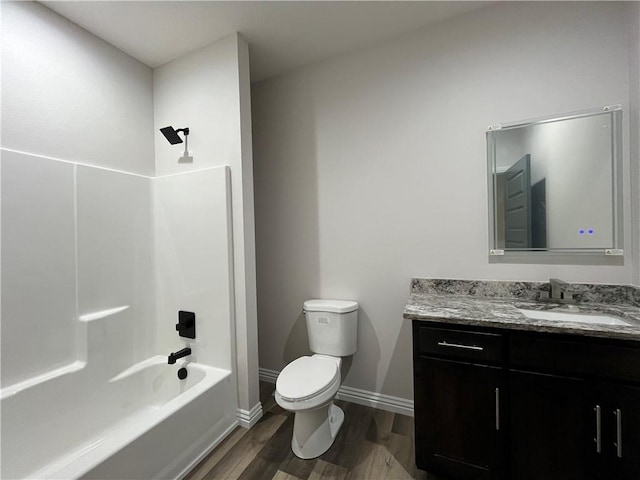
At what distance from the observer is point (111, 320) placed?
176 cm

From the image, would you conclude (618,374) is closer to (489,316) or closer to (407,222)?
(489,316)

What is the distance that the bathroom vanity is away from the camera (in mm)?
1013

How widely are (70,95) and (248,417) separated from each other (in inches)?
91.7

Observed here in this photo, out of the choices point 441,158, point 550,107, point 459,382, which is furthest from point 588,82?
point 459,382

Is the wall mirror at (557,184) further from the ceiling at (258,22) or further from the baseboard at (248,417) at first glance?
the baseboard at (248,417)

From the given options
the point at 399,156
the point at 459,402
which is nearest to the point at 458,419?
the point at 459,402

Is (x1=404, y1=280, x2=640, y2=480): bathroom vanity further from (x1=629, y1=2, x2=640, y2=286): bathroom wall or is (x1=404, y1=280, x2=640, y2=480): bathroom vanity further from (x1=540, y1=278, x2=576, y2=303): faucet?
(x1=629, y1=2, x2=640, y2=286): bathroom wall

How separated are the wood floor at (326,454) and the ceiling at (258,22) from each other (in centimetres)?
259

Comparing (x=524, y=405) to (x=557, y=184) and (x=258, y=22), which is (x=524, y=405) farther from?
(x=258, y=22)

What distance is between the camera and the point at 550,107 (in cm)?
150

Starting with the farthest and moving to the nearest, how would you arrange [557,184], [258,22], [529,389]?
[258,22], [557,184], [529,389]

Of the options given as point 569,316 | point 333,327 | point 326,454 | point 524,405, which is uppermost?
point 569,316

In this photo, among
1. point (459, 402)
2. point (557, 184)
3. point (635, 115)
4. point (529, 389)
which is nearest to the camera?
point (529, 389)

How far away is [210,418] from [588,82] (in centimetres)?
283
